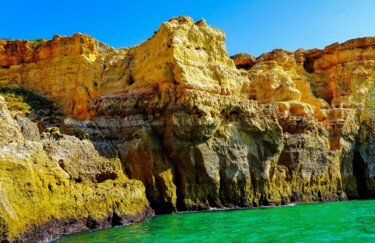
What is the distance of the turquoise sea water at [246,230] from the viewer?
544 inches

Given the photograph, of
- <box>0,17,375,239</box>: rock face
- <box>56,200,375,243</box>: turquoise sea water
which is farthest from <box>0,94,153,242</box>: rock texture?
<box>56,200,375,243</box>: turquoise sea water

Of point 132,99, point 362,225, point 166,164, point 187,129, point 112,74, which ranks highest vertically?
point 112,74

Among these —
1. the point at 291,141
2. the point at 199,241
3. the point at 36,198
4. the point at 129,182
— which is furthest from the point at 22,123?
the point at 291,141

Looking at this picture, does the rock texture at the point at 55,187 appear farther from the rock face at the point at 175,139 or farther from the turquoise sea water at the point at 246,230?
the turquoise sea water at the point at 246,230

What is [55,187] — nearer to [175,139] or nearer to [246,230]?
[246,230]

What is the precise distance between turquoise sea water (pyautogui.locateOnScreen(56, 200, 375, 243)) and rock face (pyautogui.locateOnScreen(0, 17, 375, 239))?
1800 mm

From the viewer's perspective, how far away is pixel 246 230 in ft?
51.4

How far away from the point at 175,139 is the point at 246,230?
920 centimetres

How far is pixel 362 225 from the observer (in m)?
16.1

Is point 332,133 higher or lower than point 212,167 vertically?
higher

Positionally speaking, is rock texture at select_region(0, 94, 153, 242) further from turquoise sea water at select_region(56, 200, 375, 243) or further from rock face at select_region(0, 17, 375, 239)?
turquoise sea water at select_region(56, 200, 375, 243)

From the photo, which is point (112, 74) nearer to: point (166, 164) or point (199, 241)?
point (166, 164)

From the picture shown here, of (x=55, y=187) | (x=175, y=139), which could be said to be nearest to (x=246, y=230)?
(x=55, y=187)

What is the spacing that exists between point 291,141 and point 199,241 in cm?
1971
